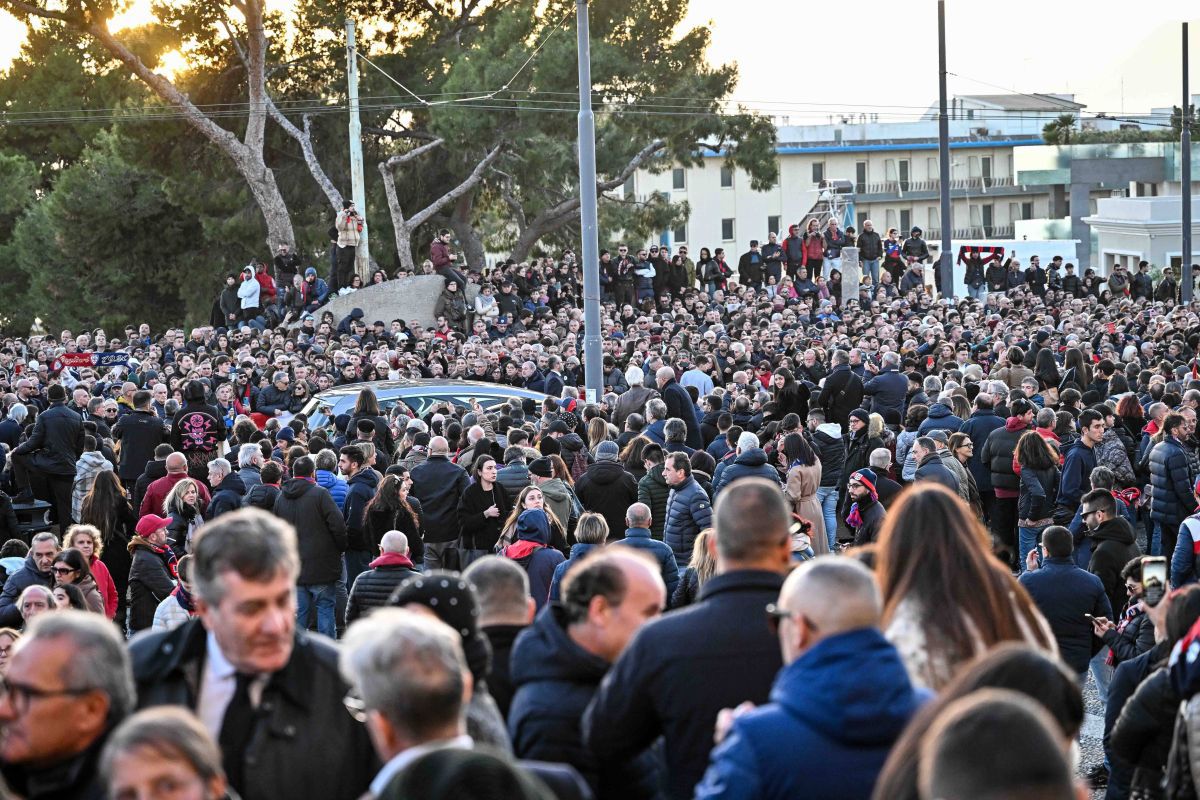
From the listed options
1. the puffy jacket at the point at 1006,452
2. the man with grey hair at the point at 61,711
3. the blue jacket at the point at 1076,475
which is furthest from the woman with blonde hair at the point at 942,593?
the puffy jacket at the point at 1006,452

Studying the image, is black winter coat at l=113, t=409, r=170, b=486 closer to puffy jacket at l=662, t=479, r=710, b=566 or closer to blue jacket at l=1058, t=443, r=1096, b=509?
puffy jacket at l=662, t=479, r=710, b=566

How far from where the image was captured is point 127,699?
12.2 feet

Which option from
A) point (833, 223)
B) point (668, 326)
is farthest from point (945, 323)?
point (833, 223)

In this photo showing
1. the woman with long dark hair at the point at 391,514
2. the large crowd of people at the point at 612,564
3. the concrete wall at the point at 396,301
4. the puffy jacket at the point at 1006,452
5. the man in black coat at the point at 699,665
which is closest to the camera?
the large crowd of people at the point at 612,564

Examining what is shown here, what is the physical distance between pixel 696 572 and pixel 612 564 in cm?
452

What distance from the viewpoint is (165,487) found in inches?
491

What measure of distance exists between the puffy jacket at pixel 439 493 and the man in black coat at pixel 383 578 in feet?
9.41

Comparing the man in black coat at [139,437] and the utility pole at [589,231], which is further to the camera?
the utility pole at [589,231]

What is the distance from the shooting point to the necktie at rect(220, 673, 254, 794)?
3.88m

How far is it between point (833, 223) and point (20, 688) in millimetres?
31088

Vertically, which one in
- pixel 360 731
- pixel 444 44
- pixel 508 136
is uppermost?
pixel 444 44

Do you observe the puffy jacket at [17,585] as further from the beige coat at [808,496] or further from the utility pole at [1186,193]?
the utility pole at [1186,193]

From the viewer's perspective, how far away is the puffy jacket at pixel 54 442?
1515 centimetres

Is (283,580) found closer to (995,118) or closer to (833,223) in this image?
(833,223)
